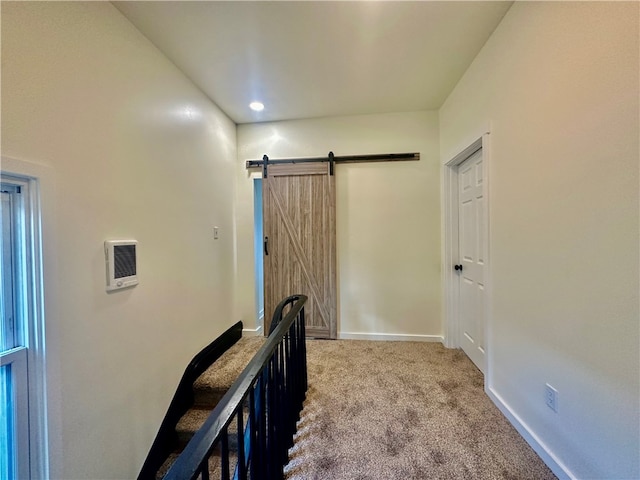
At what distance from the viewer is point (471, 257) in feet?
7.85

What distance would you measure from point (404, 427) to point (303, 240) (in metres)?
2.02

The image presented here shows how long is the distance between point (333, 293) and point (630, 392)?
7.63ft

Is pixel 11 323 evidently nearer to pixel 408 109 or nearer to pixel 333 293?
pixel 333 293

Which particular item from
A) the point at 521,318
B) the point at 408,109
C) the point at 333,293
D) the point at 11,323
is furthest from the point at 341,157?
the point at 11,323

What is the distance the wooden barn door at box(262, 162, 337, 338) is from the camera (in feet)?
10.0

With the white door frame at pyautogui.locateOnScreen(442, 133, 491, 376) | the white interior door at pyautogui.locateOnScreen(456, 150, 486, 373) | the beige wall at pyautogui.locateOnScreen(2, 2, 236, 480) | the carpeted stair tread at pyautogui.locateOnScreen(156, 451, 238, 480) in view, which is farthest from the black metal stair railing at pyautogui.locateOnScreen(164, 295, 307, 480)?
the white door frame at pyautogui.locateOnScreen(442, 133, 491, 376)

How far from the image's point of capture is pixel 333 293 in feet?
10.0

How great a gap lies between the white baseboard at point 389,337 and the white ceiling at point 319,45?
2.58 m

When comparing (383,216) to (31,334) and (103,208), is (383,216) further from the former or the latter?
(31,334)

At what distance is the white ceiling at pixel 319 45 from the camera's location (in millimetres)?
1561

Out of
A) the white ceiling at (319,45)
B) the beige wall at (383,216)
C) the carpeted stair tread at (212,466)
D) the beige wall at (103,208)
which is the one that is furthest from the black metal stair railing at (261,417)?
the white ceiling at (319,45)

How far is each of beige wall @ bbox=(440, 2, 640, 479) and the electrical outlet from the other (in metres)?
0.03

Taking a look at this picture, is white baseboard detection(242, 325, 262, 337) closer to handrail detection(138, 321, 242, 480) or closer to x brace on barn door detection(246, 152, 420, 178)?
handrail detection(138, 321, 242, 480)

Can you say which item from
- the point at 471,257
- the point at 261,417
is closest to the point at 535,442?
the point at 471,257
